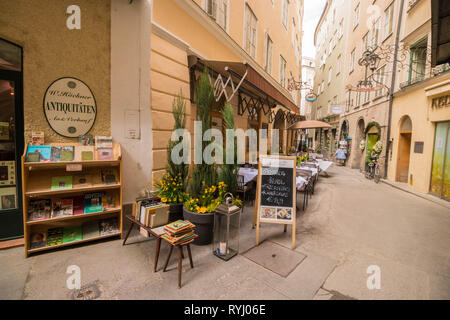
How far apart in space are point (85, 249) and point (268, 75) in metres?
10.8

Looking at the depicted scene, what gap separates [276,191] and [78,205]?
337 centimetres

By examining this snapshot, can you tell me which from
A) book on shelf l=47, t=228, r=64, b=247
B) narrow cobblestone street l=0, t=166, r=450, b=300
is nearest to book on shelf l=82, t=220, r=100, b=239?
narrow cobblestone street l=0, t=166, r=450, b=300

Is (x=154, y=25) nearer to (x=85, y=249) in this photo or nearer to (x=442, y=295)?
(x=85, y=249)

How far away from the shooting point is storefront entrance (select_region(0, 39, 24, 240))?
2986mm

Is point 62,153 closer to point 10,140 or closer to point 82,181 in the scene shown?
point 82,181

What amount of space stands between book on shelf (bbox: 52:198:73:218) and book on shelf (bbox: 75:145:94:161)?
0.71 metres

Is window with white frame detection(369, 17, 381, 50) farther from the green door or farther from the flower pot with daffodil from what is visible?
the flower pot with daffodil

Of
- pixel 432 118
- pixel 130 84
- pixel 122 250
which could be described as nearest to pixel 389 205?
pixel 432 118

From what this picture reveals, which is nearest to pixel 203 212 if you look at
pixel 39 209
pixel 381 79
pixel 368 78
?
pixel 39 209

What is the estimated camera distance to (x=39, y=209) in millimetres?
3029

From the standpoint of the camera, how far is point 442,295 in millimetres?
2424

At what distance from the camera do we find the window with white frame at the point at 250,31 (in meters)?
8.04

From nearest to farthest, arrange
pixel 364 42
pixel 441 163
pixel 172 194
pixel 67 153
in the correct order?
pixel 67 153, pixel 172 194, pixel 441 163, pixel 364 42
